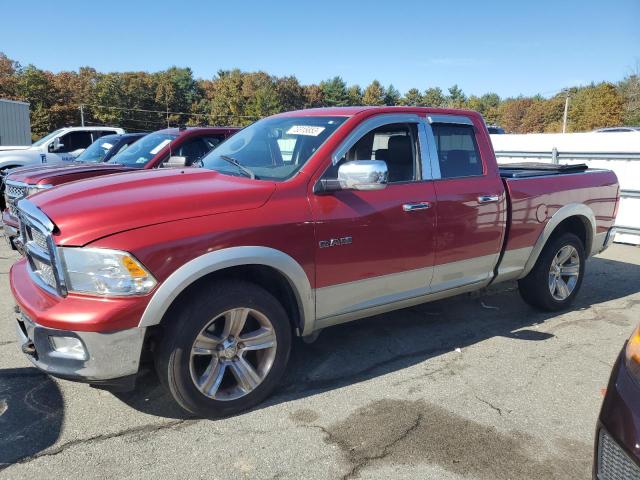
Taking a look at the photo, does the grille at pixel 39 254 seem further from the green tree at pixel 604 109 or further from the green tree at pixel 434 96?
the green tree at pixel 434 96

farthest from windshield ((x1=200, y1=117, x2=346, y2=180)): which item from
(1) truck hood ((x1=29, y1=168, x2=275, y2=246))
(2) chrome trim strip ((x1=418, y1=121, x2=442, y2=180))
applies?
(2) chrome trim strip ((x1=418, y1=121, x2=442, y2=180))

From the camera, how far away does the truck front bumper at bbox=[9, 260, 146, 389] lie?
2689 mm

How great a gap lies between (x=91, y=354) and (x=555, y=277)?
4470mm

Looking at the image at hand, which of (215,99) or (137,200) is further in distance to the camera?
(215,99)

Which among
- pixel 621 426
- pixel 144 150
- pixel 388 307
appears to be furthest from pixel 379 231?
pixel 144 150

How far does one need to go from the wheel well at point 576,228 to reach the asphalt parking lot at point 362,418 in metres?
1.10

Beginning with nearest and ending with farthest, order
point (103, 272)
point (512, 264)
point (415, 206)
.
→ point (103, 272) → point (415, 206) → point (512, 264)

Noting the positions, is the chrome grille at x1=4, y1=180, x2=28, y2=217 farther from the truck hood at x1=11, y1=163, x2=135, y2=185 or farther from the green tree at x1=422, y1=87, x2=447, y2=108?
the green tree at x1=422, y1=87, x2=447, y2=108

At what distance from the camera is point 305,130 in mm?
3883

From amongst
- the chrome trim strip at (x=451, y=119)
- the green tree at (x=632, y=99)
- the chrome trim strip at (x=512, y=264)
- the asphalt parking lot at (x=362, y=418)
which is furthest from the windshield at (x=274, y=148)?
the green tree at (x=632, y=99)

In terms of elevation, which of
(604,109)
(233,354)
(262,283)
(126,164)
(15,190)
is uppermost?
(604,109)

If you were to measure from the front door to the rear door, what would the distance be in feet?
0.48

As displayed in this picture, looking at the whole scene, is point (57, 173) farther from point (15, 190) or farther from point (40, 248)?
point (40, 248)

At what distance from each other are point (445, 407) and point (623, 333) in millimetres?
2507
